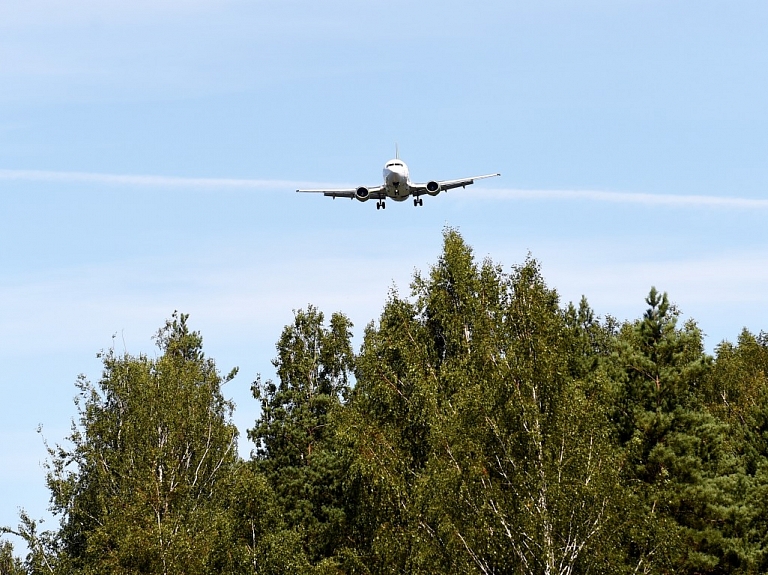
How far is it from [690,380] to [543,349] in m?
7.98

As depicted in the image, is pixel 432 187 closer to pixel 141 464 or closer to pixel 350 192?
pixel 350 192

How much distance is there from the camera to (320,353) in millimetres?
61375

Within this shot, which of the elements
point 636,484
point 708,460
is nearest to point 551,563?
point 636,484

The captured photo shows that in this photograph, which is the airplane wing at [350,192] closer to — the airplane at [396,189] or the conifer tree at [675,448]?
the airplane at [396,189]

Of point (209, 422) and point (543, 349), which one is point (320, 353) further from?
point (543, 349)

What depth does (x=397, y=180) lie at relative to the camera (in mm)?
68312

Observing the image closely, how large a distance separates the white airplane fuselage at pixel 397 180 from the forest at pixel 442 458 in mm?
10228

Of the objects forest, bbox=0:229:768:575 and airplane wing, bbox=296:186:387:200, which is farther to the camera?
airplane wing, bbox=296:186:387:200

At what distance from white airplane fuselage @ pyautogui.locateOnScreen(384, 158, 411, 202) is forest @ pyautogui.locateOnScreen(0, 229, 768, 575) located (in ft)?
33.6

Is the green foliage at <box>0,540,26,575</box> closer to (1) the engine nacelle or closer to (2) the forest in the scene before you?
(2) the forest

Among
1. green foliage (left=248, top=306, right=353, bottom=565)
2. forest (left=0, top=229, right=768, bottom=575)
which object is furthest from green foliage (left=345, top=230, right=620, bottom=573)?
green foliage (left=248, top=306, right=353, bottom=565)

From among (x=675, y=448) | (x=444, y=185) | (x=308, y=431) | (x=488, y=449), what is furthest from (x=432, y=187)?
(x=488, y=449)

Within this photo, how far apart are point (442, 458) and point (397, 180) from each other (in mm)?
33781

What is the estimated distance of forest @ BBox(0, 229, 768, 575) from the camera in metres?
34.8
